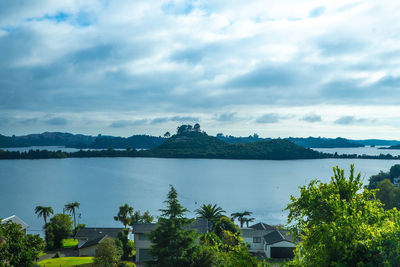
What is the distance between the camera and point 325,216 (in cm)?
923

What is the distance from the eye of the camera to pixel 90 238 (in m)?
39.2

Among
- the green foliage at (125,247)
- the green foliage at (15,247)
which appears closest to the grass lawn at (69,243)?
the green foliage at (125,247)

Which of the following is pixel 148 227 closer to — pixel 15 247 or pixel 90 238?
pixel 90 238

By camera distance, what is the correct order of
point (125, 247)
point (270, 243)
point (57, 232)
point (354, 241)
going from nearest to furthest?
point (354, 241)
point (270, 243)
point (125, 247)
point (57, 232)

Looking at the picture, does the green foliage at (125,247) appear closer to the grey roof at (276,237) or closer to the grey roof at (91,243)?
the grey roof at (91,243)

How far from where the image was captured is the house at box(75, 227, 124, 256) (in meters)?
37.0

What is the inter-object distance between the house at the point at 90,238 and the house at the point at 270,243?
16017mm

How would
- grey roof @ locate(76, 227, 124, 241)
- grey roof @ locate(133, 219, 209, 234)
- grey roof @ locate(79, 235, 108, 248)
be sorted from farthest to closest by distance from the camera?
grey roof @ locate(76, 227, 124, 241), grey roof @ locate(79, 235, 108, 248), grey roof @ locate(133, 219, 209, 234)

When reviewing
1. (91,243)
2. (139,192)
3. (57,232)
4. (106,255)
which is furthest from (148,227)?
(139,192)

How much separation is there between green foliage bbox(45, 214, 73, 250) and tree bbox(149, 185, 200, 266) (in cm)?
2878

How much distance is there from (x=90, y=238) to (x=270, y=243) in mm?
21074

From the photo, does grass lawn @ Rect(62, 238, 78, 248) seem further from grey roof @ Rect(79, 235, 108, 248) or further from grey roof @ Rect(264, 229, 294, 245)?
grey roof @ Rect(264, 229, 294, 245)

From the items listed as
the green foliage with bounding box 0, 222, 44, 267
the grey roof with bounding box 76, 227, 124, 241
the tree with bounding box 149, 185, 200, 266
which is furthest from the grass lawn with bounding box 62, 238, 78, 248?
the tree with bounding box 149, 185, 200, 266

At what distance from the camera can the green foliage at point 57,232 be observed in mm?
40844
